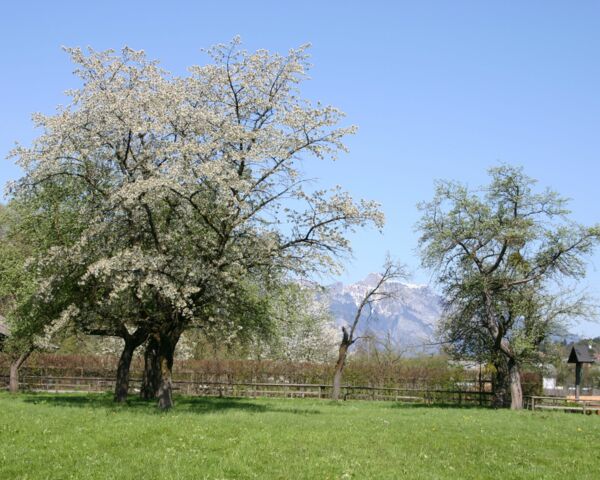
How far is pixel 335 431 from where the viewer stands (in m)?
20.6

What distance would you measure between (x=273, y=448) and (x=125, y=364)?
17.4 metres

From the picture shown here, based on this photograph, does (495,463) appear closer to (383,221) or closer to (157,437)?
(157,437)

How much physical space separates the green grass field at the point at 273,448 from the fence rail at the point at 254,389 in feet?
78.0

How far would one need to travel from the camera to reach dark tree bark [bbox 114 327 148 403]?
31.4 meters

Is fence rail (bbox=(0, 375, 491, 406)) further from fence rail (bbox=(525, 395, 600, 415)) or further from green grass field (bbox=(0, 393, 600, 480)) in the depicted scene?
green grass field (bbox=(0, 393, 600, 480))

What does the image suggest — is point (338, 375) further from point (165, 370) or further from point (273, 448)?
point (273, 448)

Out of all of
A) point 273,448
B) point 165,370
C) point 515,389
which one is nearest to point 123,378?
A: point 165,370

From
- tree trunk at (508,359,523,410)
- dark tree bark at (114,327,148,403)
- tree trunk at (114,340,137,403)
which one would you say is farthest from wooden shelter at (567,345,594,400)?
tree trunk at (114,340,137,403)

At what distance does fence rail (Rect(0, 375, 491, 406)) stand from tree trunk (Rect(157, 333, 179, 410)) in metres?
20.4

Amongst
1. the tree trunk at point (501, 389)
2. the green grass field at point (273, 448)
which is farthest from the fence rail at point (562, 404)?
the green grass field at point (273, 448)

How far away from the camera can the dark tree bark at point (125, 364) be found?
31422 millimetres

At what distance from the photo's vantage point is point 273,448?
1683 centimetres

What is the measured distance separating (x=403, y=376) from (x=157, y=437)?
113ft

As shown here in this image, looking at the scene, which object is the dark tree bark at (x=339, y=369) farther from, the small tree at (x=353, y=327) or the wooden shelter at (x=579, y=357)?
the wooden shelter at (x=579, y=357)
